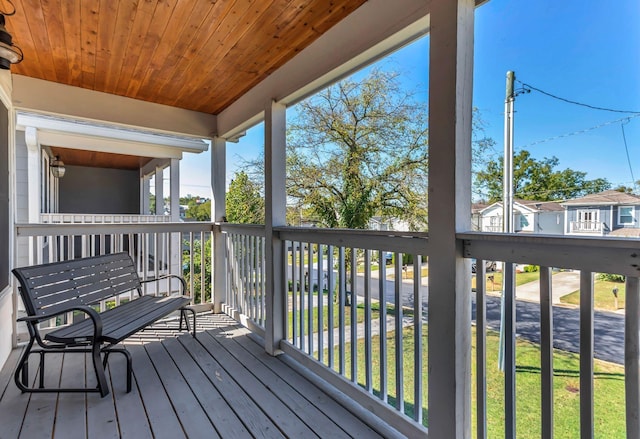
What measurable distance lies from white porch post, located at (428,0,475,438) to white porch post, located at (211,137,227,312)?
303 centimetres

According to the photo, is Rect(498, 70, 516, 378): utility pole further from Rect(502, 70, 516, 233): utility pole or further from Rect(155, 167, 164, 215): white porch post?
Rect(155, 167, 164, 215): white porch post

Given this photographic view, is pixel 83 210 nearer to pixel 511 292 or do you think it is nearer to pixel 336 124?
pixel 336 124

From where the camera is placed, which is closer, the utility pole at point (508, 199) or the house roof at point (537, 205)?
the house roof at point (537, 205)

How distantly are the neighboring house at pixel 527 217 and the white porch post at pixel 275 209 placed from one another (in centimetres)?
168

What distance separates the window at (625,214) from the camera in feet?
3.43

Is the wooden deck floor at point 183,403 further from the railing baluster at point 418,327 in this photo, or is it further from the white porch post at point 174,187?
the white porch post at point 174,187

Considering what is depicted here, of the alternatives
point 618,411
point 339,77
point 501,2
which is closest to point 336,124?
point 339,77

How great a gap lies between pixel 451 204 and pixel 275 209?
5.47 ft

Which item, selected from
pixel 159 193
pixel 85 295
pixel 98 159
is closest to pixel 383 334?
pixel 85 295

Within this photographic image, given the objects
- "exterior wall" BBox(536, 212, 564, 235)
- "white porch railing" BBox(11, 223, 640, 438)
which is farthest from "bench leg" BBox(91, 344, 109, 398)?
"exterior wall" BBox(536, 212, 564, 235)

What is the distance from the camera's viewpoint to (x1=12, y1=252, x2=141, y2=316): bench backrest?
225 centimetres

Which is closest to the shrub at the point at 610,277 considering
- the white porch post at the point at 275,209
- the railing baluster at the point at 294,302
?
the railing baluster at the point at 294,302

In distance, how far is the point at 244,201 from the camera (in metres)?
4.72

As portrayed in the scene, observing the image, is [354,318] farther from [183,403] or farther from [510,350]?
[183,403]
